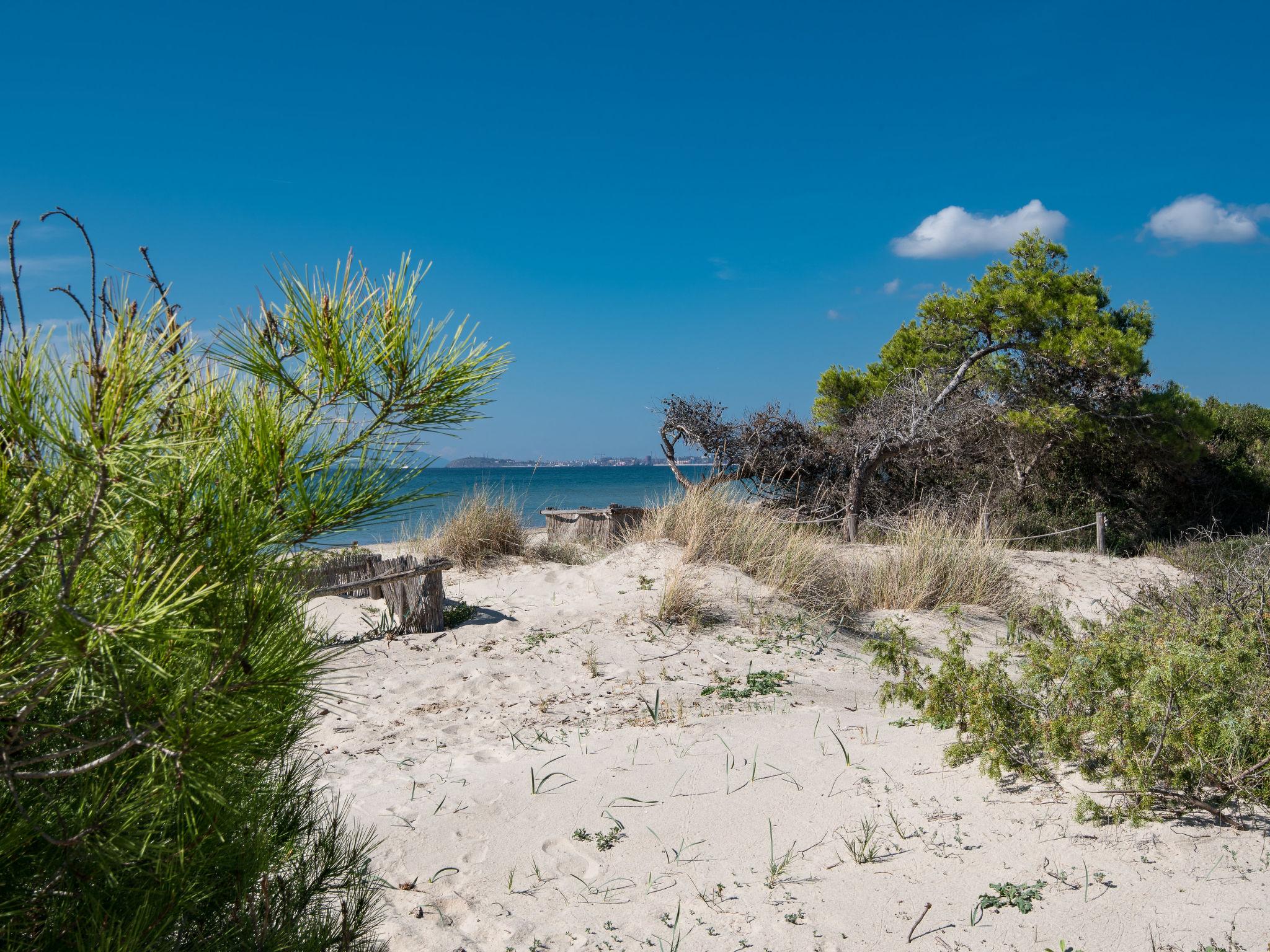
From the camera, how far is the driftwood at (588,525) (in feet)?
37.4

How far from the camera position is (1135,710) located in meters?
3.13

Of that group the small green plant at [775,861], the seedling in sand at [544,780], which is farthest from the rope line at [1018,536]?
the small green plant at [775,861]

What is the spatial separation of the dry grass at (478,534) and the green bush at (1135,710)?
6584mm

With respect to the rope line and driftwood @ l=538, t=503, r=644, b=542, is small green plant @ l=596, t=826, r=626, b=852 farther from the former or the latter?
driftwood @ l=538, t=503, r=644, b=542

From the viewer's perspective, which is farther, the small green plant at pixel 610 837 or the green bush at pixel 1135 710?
the small green plant at pixel 610 837

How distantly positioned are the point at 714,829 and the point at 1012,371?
1316 centimetres

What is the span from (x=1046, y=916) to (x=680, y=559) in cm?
555

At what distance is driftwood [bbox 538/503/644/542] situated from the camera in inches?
449

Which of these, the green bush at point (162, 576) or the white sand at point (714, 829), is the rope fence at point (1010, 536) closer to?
the white sand at point (714, 829)

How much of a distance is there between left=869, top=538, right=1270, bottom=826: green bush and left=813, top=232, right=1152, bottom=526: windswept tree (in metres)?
9.45

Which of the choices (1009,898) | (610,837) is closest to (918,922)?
(1009,898)

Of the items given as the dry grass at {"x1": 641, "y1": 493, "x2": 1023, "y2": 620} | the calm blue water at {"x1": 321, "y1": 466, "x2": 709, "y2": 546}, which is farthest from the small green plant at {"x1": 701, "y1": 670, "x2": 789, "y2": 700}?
the calm blue water at {"x1": 321, "y1": 466, "x2": 709, "y2": 546}

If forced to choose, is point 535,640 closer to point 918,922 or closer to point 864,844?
point 864,844

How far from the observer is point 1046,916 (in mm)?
2689
